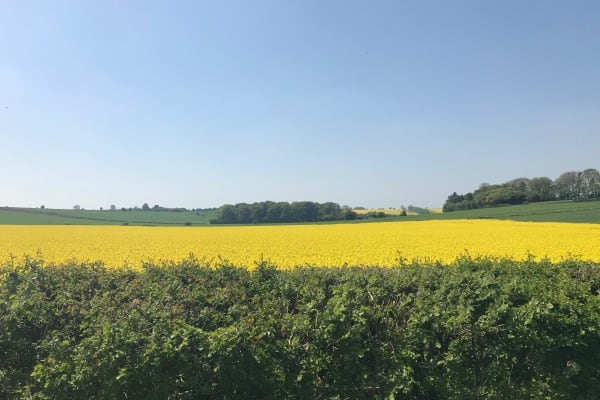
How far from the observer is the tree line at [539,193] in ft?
269

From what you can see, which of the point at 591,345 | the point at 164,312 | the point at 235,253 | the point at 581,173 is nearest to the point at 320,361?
the point at 164,312

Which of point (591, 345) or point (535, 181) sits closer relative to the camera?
point (591, 345)

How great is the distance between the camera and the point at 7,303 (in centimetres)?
481

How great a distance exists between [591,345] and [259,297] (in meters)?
3.98

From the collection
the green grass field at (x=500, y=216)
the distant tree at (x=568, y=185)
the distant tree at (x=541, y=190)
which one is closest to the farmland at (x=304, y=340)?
the green grass field at (x=500, y=216)

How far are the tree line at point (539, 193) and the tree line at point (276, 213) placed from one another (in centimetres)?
2649

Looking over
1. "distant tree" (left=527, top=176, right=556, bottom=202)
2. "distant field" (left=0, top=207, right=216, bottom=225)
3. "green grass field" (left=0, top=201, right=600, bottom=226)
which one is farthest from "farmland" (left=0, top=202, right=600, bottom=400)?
"distant tree" (left=527, top=176, right=556, bottom=202)

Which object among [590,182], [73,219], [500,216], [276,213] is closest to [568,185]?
[590,182]

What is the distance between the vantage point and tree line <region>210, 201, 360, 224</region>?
7506 cm

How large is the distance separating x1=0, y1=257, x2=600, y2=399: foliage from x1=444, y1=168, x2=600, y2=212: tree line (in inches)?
3312

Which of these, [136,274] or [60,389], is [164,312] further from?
[136,274]

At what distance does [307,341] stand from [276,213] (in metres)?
72.0

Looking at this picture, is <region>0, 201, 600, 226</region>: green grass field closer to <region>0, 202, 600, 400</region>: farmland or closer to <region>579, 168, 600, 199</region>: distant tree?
<region>579, 168, 600, 199</region>: distant tree

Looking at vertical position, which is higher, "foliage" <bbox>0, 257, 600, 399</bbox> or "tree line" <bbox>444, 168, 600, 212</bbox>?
"tree line" <bbox>444, 168, 600, 212</bbox>
